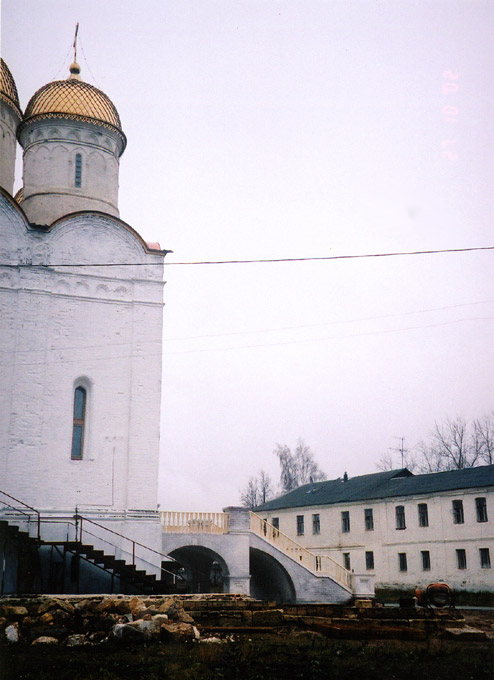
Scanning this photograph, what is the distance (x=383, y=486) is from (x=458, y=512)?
281 inches

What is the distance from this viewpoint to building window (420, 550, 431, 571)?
3862 cm

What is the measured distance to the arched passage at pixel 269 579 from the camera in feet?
89.8

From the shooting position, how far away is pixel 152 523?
23844 mm

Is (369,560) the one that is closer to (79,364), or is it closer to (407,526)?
(407,526)

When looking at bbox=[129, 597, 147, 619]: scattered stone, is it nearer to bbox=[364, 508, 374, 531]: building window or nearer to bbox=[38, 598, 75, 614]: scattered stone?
bbox=[38, 598, 75, 614]: scattered stone

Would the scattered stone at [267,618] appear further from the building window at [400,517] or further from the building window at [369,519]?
the building window at [369,519]

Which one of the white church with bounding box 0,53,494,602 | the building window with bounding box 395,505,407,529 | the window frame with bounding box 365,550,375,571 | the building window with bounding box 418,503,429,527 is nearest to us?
the white church with bounding box 0,53,494,602

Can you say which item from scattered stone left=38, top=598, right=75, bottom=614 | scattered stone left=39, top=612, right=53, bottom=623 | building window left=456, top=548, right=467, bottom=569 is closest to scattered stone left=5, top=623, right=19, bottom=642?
scattered stone left=39, top=612, right=53, bottom=623

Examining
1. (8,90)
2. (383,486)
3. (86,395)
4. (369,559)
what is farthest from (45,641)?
(383,486)

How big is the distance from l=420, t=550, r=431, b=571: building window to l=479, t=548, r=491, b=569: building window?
343 cm

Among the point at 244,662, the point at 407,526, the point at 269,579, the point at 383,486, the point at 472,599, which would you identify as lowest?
the point at 472,599

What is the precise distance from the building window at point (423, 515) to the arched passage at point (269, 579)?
12243 mm

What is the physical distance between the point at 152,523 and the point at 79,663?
13.4 meters

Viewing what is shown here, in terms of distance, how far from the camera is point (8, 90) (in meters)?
27.8
